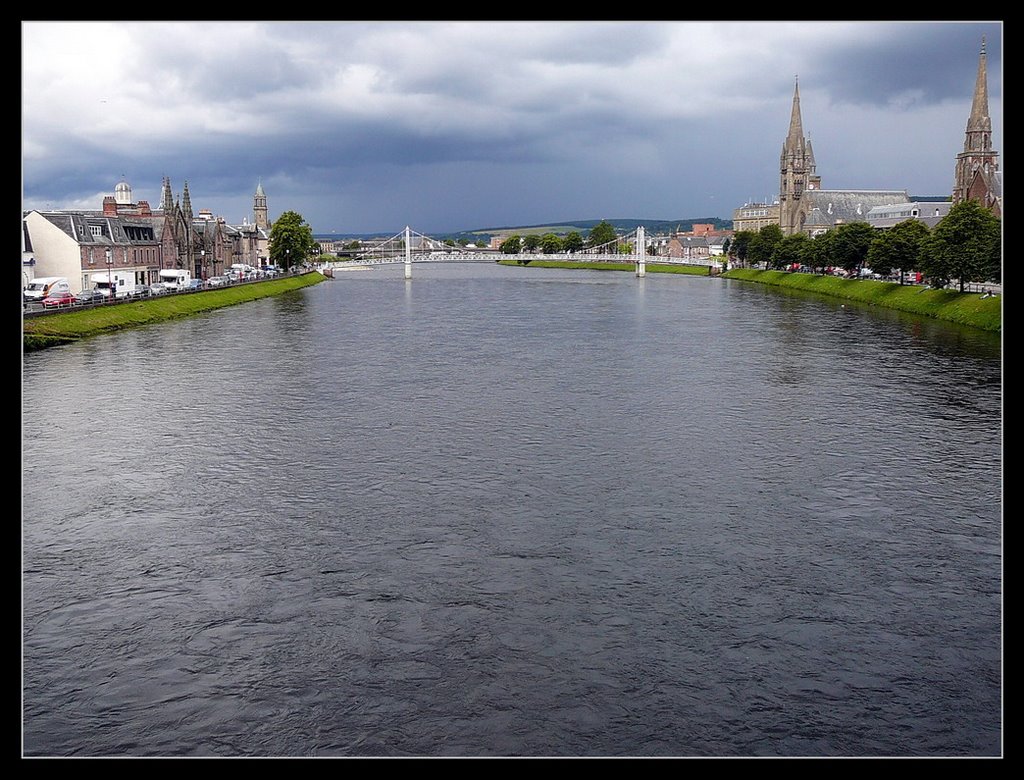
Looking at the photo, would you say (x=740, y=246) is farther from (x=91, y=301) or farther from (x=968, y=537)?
(x=968, y=537)

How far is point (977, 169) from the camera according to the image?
120 m

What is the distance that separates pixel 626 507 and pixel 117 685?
11.9 m

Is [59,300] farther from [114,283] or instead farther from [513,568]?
[513,568]

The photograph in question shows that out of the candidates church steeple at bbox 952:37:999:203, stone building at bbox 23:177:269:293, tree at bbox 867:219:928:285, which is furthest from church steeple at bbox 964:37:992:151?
stone building at bbox 23:177:269:293

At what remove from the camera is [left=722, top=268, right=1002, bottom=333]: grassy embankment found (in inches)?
2330

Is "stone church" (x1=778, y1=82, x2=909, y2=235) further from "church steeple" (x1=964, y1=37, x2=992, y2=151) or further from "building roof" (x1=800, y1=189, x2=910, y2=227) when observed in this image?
"church steeple" (x1=964, y1=37, x2=992, y2=151)

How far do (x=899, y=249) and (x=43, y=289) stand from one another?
6725cm

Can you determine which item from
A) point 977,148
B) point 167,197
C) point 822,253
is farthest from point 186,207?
point 977,148

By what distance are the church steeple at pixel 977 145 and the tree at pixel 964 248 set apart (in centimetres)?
6054

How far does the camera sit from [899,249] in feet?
262

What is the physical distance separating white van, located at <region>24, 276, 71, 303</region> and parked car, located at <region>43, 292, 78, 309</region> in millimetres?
509

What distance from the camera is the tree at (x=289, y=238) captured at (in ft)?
445

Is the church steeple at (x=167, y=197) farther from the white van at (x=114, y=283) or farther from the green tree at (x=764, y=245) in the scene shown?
the green tree at (x=764, y=245)
